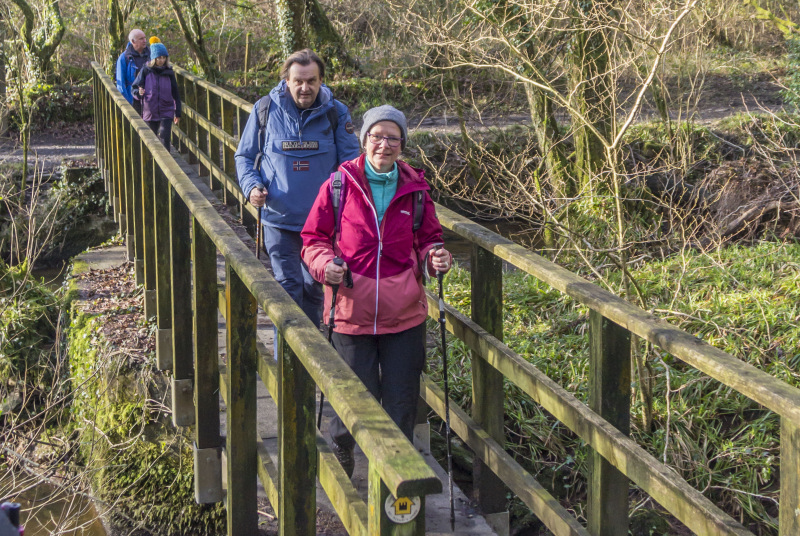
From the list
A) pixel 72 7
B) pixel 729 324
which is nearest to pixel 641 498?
pixel 729 324

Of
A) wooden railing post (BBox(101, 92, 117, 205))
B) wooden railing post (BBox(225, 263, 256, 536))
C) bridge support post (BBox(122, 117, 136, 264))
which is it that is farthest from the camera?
wooden railing post (BBox(101, 92, 117, 205))

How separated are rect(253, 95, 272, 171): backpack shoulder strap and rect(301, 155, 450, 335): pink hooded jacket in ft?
4.25

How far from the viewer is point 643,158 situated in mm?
12625

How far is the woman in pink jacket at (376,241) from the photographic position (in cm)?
351

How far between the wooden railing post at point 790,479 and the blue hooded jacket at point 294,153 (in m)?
3.04

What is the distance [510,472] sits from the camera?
11.5ft

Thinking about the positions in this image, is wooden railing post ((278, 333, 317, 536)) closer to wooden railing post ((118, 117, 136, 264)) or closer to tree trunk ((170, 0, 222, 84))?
wooden railing post ((118, 117, 136, 264))

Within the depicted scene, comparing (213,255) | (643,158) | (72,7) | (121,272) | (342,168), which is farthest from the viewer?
Result: (72,7)

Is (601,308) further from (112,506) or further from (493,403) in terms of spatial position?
(112,506)

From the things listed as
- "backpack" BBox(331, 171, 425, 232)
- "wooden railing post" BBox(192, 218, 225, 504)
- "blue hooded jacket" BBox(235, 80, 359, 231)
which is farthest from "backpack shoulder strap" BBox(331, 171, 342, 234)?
"blue hooded jacket" BBox(235, 80, 359, 231)

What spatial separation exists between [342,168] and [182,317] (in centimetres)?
152

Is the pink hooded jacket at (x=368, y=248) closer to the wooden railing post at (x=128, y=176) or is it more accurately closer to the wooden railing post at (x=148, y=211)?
the wooden railing post at (x=148, y=211)

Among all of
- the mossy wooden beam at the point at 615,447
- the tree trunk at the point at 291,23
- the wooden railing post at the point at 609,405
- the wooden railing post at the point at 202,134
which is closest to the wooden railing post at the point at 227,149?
the wooden railing post at the point at 202,134

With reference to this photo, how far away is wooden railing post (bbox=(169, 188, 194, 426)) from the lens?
439 centimetres
